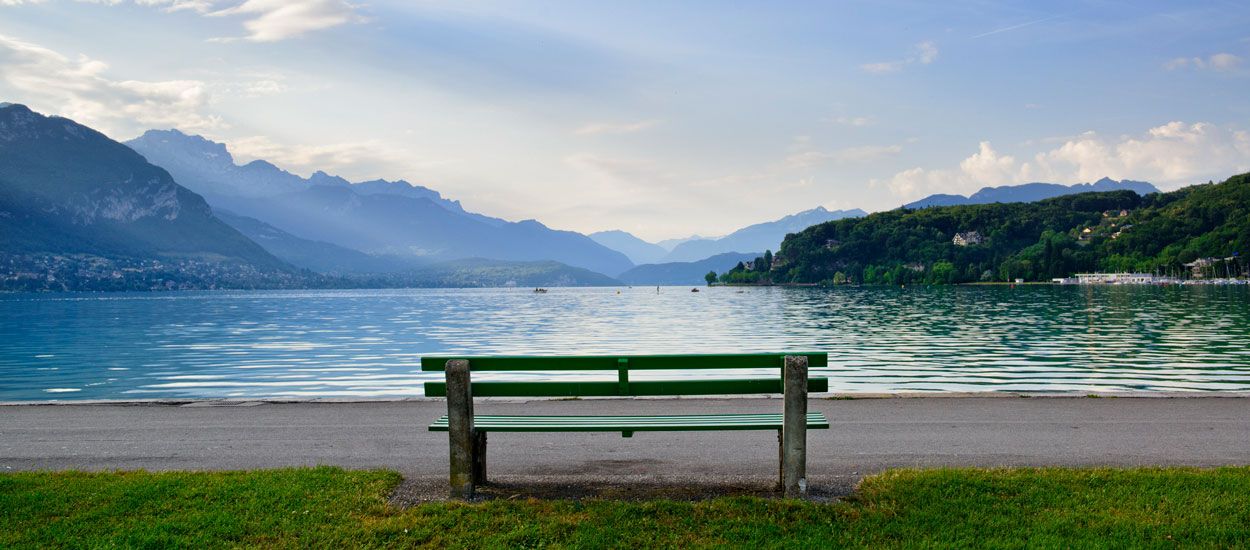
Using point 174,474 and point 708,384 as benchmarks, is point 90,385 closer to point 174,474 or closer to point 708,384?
point 174,474

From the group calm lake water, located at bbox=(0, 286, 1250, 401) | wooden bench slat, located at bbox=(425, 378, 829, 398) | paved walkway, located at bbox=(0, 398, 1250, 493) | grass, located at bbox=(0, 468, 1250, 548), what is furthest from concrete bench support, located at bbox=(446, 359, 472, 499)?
calm lake water, located at bbox=(0, 286, 1250, 401)

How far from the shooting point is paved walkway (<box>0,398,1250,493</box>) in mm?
10586

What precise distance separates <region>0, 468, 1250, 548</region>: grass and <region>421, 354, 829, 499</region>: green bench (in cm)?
51

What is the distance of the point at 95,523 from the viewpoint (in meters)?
7.86

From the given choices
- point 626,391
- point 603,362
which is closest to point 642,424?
point 626,391

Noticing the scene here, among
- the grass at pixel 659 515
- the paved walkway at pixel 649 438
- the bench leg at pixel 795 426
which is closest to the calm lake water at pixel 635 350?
the paved walkway at pixel 649 438

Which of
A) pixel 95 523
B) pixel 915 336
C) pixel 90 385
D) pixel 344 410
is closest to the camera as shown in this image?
pixel 95 523

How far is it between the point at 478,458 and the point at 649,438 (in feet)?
12.1

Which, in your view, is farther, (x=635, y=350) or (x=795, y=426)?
(x=635, y=350)

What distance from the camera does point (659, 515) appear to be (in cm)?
795

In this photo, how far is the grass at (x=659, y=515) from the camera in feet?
24.3

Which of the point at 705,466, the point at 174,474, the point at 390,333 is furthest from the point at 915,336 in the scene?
the point at 174,474

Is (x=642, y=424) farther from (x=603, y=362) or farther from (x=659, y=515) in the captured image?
(x=659, y=515)

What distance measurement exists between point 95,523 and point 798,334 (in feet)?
169
